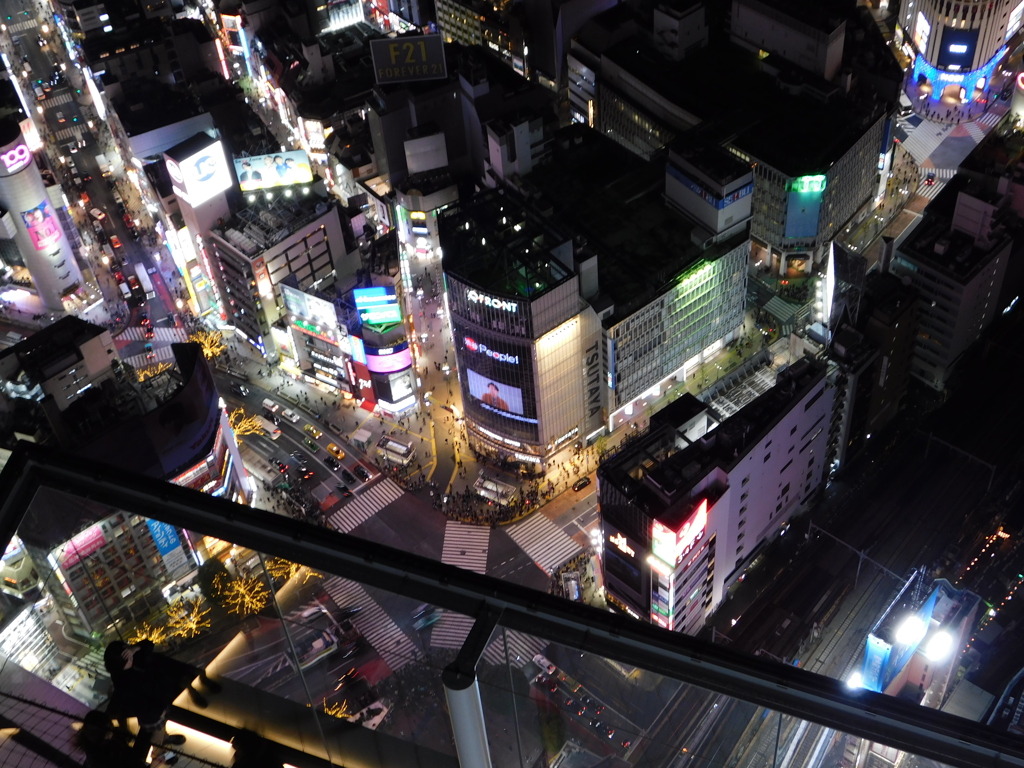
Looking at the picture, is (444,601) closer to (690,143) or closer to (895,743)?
(895,743)

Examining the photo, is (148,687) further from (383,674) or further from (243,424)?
(243,424)

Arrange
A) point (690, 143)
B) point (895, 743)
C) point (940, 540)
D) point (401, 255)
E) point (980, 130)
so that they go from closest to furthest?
1. point (895, 743)
2. point (940, 540)
3. point (690, 143)
4. point (401, 255)
5. point (980, 130)

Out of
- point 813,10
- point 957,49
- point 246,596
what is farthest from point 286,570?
point 957,49

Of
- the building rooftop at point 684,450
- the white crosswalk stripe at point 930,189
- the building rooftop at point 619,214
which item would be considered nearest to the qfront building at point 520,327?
the building rooftop at point 619,214

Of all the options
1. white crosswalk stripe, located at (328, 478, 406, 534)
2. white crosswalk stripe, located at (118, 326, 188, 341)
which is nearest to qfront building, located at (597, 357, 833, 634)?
white crosswalk stripe, located at (328, 478, 406, 534)

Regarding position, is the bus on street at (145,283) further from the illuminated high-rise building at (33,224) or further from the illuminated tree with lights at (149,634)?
the illuminated tree with lights at (149,634)

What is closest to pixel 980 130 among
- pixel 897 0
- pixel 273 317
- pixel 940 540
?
pixel 897 0

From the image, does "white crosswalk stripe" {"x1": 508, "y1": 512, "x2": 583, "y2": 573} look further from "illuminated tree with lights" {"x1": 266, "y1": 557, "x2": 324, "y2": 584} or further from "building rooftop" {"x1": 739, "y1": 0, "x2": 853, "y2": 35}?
"illuminated tree with lights" {"x1": 266, "y1": 557, "x2": 324, "y2": 584}
